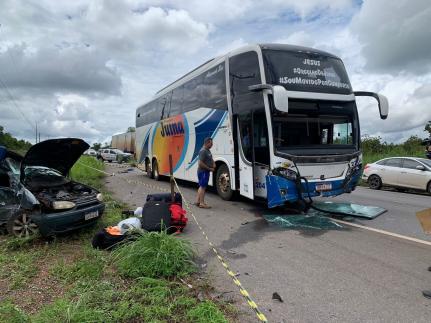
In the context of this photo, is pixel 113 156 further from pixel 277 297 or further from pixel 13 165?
pixel 277 297

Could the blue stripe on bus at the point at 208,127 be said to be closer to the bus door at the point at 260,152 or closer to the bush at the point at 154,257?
the bus door at the point at 260,152

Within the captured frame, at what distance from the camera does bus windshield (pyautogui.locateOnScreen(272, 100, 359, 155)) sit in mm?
Result: 7820

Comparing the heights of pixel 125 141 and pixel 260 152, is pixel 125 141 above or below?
above

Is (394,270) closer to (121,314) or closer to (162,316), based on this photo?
(162,316)

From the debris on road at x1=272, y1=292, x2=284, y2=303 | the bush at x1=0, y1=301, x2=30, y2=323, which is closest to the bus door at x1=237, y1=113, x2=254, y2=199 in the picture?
the debris on road at x1=272, y1=292, x2=284, y2=303

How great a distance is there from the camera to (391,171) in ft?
46.8

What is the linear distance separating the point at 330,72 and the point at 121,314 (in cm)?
712

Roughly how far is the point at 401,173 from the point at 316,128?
7.53 meters

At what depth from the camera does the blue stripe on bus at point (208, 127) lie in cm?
1021

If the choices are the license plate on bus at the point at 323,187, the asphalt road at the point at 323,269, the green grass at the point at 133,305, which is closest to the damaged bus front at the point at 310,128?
the license plate on bus at the point at 323,187

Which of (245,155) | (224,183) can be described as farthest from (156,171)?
(245,155)

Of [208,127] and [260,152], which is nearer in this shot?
[260,152]

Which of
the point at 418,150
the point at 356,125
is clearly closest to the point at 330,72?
the point at 356,125

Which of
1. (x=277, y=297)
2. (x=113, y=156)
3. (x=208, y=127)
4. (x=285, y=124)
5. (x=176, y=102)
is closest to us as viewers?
(x=277, y=297)
